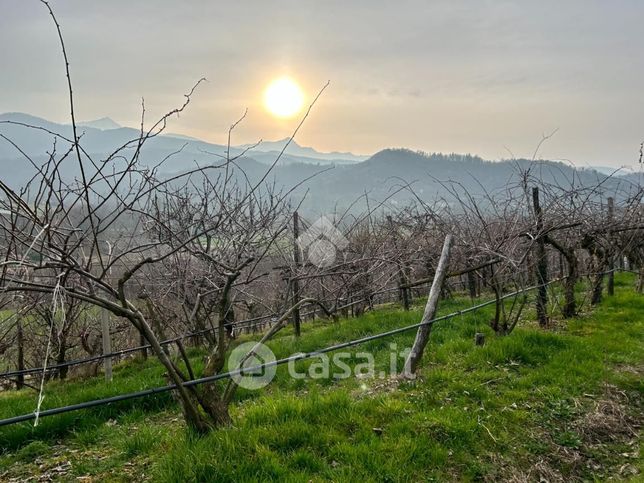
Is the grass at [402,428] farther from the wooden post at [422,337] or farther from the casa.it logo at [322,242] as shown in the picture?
the casa.it logo at [322,242]

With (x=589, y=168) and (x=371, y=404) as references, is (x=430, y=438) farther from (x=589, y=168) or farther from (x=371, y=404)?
(x=589, y=168)

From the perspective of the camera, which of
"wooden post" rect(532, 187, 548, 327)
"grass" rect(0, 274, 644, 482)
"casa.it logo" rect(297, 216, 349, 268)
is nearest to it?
"grass" rect(0, 274, 644, 482)

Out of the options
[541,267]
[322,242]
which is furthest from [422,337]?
[322,242]

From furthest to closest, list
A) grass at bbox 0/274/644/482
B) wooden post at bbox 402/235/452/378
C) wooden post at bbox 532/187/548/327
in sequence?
wooden post at bbox 532/187/548/327
wooden post at bbox 402/235/452/378
grass at bbox 0/274/644/482

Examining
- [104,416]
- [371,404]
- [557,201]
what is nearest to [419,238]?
[557,201]

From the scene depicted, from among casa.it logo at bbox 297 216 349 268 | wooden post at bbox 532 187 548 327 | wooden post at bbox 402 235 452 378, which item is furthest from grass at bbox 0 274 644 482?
casa.it logo at bbox 297 216 349 268

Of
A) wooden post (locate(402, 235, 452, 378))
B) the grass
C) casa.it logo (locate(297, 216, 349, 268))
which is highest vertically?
casa.it logo (locate(297, 216, 349, 268))

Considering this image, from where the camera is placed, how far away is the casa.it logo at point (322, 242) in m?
8.89

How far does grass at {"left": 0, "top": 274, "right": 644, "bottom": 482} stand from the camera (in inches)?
115

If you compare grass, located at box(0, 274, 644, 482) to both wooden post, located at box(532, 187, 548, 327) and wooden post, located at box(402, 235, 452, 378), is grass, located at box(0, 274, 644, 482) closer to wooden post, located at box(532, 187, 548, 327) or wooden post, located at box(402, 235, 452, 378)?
wooden post, located at box(402, 235, 452, 378)

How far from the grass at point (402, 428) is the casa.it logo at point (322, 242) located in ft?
13.0

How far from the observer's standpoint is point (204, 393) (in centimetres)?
327

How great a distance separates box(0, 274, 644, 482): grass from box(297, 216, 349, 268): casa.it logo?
13.0 feet

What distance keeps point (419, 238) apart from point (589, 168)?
3689 millimetres
